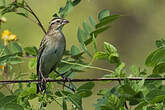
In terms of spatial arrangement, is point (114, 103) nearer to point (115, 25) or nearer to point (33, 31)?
point (33, 31)

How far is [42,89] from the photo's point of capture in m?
2.44

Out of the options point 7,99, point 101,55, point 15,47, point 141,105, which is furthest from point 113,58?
point 15,47

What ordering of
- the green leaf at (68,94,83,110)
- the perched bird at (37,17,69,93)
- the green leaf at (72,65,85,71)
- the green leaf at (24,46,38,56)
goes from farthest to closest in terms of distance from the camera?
1. the perched bird at (37,17,69,93)
2. the green leaf at (24,46,38,56)
3. the green leaf at (72,65,85,71)
4. the green leaf at (68,94,83,110)

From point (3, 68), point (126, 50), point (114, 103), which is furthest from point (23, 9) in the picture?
point (126, 50)

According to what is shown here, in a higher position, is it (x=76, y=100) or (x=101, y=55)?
(x=101, y=55)

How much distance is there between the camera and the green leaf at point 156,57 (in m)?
2.04

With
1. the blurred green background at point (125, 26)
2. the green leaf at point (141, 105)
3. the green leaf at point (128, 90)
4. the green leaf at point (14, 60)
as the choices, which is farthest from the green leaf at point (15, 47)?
the blurred green background at point (125, 26)

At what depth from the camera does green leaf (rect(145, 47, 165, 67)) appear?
2.04m

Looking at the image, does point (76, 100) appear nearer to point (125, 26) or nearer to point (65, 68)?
point (65, 68)

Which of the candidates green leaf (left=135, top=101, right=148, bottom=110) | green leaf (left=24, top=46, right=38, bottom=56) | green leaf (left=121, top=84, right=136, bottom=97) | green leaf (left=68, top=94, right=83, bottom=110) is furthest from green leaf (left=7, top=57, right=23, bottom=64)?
green leaf (left=135, top=101, right=148, bottom=110)

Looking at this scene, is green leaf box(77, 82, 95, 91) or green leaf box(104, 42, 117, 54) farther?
green leaf box(77, 82, 95, 91)

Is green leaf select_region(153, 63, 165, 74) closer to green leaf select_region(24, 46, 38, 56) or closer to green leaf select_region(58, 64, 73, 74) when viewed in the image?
green leaf select_region(58, 64, 73, 74)

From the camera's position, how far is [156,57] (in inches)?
82.6

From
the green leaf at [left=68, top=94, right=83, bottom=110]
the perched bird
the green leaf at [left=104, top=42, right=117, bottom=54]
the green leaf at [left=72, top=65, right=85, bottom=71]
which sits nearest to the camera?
the green leaf at [left=68, top=94, right=83, bottom=110]
